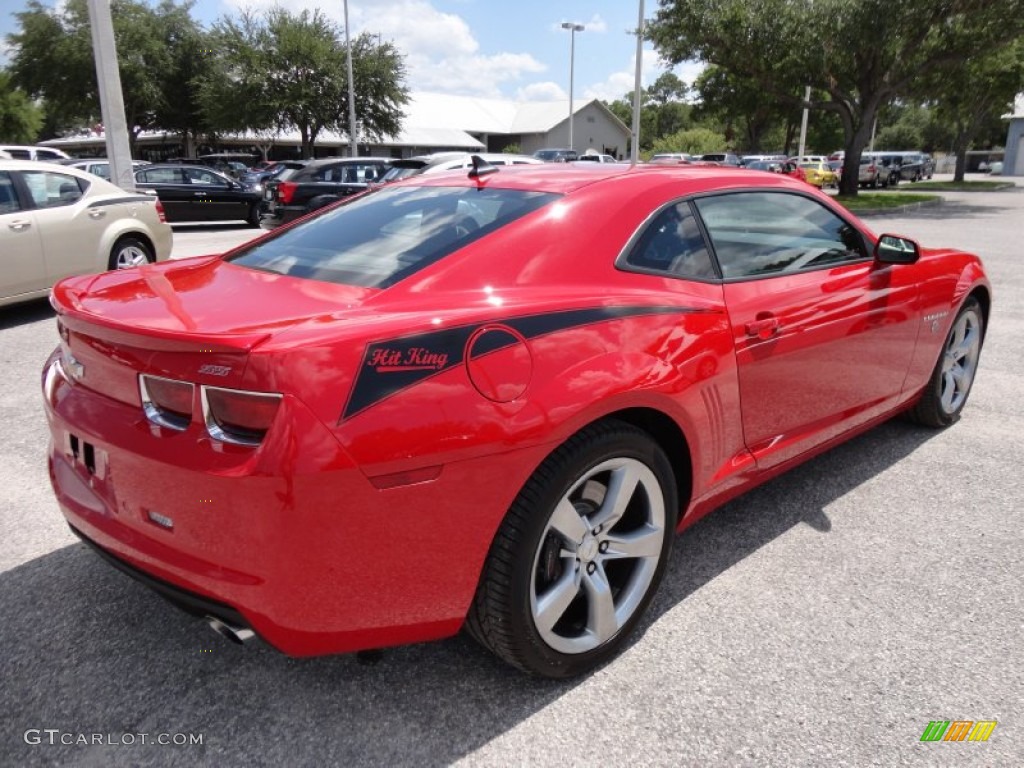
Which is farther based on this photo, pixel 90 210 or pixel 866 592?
pixel 90 210

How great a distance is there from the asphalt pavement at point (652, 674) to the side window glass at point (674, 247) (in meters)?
1.18

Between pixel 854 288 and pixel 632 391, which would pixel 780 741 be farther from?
pixel 854 288

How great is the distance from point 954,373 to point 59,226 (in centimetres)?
770

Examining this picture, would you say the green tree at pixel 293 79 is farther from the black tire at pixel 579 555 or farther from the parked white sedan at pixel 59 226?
the black tire at pixel 579 555

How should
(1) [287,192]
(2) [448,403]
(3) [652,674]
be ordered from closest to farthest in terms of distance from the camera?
(2) [448,403] → (3) [652,674] → (1) [287,192]

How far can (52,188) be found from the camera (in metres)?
7.57

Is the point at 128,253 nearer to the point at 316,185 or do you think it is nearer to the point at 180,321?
the point at 180,321

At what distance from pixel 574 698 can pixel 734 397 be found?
1169 millimetres

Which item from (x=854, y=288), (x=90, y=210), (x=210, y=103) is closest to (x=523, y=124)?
(x=210, y=103)

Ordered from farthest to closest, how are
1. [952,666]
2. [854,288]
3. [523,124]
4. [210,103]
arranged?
[523,124] → [210,103] → [854,288] → [952,666]

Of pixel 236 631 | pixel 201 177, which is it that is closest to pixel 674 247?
pixel 236 631

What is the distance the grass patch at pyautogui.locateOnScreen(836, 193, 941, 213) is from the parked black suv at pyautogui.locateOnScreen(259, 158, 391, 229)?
43.5 feet

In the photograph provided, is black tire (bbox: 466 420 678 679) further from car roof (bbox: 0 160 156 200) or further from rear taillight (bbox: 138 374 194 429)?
car roof (bbox: 0 160 156 200)

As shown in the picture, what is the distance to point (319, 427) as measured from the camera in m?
1.79
